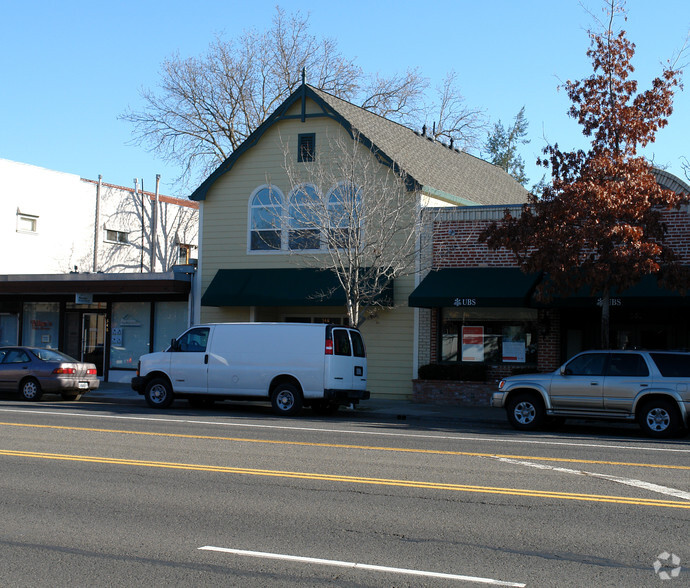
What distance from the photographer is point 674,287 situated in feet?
59.2

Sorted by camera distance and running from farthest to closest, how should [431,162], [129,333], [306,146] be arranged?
1. [129,333]
2. [431,162]
3. [306,146]

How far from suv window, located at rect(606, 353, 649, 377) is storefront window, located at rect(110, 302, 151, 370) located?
15.7 m

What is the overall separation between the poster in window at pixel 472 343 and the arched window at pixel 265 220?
20.3 ft

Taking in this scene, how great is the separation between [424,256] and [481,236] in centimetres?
398

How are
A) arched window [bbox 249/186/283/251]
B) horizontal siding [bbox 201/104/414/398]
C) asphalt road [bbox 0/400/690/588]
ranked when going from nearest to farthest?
asphalt road [bbox 0/400/690/588] → horizontal siding [bbox 201/104/414/398] → arched window [bbox 249/186/283/251]

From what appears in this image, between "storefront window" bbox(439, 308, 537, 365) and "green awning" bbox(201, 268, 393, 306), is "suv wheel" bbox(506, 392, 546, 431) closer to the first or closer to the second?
"storefront window" bbox(439, 308, 537, 365)

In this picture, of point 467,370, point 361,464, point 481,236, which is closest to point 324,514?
point 361,464

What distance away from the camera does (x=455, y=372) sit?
21812mm

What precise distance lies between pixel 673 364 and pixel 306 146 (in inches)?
511

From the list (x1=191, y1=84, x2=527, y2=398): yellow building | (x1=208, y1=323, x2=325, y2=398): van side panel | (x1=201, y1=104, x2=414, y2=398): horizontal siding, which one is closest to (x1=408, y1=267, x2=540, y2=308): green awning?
(x1=191, y1=84, x2=527, y2=398): yellow building

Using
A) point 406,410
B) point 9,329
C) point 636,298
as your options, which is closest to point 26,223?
point 9,329

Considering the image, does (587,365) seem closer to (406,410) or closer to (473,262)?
(406,410)

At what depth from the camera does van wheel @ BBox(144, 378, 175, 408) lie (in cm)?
1975

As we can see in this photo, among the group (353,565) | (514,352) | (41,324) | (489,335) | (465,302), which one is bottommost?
(353,565)
